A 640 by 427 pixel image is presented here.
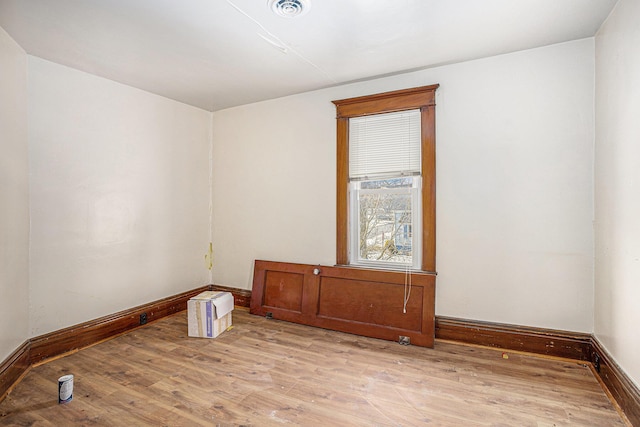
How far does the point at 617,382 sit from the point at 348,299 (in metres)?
2.10

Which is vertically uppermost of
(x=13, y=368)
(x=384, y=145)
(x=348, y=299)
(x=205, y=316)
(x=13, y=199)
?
(x=384, y=145)

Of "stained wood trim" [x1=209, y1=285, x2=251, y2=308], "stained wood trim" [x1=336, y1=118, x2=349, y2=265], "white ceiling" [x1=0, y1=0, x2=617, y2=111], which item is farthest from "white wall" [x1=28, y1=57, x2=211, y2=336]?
"stained wood trim" [x1=336, y1=118, x2=349, y2=265]

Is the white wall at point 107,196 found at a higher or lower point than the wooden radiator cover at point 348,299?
higher

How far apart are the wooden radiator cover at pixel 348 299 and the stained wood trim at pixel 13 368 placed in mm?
2051

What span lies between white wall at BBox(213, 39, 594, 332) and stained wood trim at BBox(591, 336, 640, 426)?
0.24 meters

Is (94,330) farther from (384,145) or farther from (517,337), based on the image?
(517,337)

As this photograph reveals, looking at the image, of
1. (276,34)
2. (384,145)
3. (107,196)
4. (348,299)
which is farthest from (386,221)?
(107,196)

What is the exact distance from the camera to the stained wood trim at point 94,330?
2.63 m

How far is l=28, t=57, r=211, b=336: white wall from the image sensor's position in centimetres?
269

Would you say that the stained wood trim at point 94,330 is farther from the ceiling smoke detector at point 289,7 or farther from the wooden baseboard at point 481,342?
the ceiling smoke detector at point 289,7

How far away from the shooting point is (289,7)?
2.04 m

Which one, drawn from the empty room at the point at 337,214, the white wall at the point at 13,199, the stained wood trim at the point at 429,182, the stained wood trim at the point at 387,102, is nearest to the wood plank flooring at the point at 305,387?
the empty room at the point at 337,214

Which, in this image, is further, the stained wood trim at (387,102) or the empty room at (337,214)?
the stained wood trim at (387,102)

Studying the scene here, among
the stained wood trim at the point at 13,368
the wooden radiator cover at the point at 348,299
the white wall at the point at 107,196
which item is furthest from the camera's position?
the wooden radiator cover at the point at 348,299
